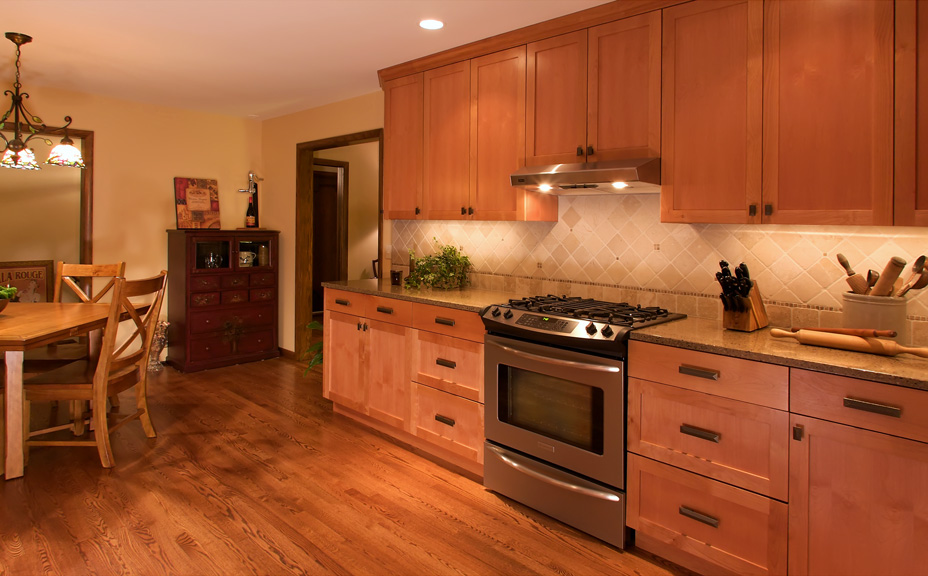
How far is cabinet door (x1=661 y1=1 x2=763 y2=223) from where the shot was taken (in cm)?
231

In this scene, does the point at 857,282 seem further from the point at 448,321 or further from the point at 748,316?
the point at 448,321

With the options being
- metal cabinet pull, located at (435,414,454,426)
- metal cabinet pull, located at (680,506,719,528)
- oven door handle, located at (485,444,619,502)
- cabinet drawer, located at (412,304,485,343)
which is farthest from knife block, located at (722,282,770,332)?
metal cabinet pull, located at (435,414,454,426)

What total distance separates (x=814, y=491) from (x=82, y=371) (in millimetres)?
3607

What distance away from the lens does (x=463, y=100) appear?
137 inches

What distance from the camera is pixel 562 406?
2568 millimetres

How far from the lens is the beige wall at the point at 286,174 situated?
5.15 meters

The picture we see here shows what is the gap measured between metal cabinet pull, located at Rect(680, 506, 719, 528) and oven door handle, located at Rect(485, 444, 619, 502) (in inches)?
10.9

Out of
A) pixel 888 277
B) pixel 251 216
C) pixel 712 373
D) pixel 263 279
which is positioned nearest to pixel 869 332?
pixel 888 277

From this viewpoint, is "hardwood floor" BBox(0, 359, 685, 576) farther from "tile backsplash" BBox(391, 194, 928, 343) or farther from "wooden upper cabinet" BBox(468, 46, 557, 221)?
"wooden upper cabinet" BBox(468, 46, 557, 221)

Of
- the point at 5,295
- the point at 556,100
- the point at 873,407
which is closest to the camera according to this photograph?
the point at 873,407

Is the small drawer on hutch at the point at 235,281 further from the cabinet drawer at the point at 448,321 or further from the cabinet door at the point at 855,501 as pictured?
the cabinet door at the point at 855,501

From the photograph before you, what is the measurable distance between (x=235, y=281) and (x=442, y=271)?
263 centimetres

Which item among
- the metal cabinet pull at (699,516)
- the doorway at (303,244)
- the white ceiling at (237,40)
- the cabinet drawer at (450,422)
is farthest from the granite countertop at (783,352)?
the doorway at (303,244)

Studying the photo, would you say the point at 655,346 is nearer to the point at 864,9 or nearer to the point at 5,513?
the point at 864,9
